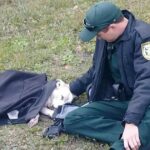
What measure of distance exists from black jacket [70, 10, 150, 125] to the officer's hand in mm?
59

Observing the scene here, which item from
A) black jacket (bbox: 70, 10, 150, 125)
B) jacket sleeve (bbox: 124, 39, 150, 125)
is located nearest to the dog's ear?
black jacket (bbox: 70, 10, 150, 125)

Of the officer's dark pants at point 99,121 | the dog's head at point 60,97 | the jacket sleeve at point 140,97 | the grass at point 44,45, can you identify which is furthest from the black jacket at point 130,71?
the grass at point 44,45

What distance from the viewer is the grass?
5.46 meters

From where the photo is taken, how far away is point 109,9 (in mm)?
4773

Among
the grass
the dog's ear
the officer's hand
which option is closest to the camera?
the officer's hand

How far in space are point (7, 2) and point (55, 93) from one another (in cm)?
358

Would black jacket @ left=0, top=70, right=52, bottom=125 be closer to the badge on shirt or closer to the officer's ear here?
the officer's ear

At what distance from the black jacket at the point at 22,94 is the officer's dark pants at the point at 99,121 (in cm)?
52

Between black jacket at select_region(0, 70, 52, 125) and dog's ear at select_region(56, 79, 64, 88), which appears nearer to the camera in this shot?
black jacket at select_region(0, 70, 52, 125)

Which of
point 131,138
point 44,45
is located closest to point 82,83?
point 131,138

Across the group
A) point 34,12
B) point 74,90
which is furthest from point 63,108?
point 34,12

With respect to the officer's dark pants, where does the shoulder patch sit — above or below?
above

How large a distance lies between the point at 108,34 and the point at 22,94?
1394 millimetres

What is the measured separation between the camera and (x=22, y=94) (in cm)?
580
